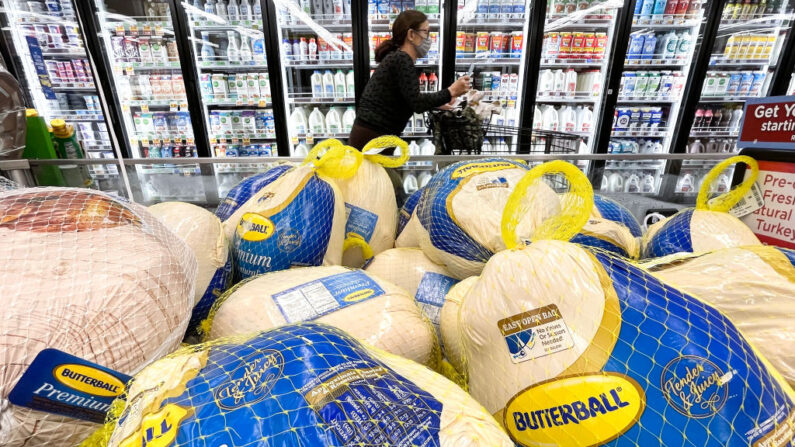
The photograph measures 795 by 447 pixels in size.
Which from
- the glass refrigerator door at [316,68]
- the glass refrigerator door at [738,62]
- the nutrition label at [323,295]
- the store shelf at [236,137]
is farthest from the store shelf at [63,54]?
the glass refrigerator door at [738,62]

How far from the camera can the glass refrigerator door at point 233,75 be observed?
3.79 metres

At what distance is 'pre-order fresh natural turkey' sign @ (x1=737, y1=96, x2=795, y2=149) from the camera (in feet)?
3.67

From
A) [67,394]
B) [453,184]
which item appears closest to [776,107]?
[453,184]

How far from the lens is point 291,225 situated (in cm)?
105

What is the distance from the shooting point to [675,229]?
1051mm

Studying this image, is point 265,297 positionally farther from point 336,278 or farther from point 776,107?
point 776,107

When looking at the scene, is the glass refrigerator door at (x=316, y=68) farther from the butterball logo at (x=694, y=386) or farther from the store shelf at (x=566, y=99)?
the butterball logo at (x=694, y=386)

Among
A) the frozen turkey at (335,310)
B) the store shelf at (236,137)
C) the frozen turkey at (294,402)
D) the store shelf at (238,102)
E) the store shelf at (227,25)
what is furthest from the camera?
the store shelf at (236,137)

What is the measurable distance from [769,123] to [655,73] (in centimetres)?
356

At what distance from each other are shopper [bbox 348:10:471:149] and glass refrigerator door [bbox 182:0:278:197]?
2.19 metres

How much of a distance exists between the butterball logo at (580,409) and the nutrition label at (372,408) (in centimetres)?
18

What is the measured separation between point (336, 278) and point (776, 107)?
55.2 inches

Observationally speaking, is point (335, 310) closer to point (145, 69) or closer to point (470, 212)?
point (470, 212)

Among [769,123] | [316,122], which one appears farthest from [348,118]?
[769,123]
